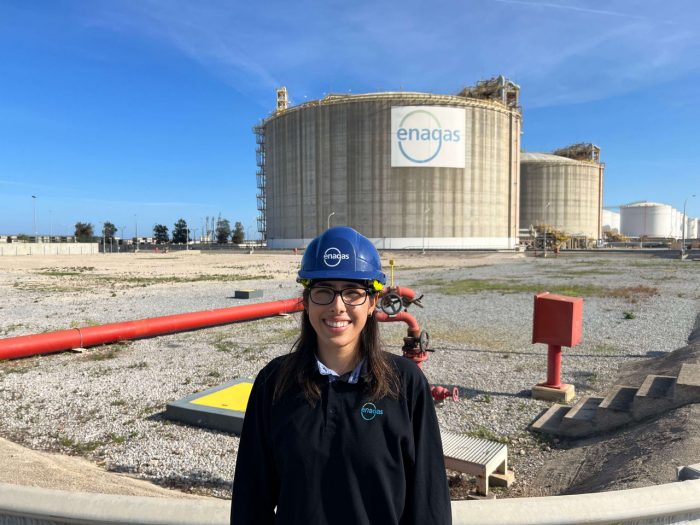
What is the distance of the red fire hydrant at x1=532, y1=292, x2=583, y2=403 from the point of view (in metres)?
6.84

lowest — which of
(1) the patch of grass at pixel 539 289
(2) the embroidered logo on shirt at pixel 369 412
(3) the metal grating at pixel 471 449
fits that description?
(3) the metal grating at pixel 471 449

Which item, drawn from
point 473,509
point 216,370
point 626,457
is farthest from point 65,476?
point 626,457

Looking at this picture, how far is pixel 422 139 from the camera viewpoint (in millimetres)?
75500

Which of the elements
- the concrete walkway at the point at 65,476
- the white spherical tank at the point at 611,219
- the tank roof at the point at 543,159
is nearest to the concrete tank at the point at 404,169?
the tank roof at the point at 543,159

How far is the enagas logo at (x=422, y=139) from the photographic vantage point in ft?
246

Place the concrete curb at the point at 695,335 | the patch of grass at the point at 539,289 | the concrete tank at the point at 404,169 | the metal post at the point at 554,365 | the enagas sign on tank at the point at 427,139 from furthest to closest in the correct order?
the concrete tank at the point at 404,169, the enagas sign on tank at the point at 427,139, the patch of grass at the point at 539,289, the concrete curb at the point at 695,335, the metal post at the point at 554,365

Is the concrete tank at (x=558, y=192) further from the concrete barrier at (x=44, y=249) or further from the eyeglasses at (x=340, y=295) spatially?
the eyeglasses at (x=340, y=295)

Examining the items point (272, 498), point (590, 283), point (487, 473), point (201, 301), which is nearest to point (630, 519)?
point (272, 498)

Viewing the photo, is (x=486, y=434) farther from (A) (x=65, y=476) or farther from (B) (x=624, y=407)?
(A) (x=65, y=476)

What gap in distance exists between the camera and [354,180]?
3059 inches

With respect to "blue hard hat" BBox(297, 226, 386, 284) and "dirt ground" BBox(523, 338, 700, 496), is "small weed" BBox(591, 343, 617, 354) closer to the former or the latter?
"dirt ground" BBox(523, 338, 700, 496)

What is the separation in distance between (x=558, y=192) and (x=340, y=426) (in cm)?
10562

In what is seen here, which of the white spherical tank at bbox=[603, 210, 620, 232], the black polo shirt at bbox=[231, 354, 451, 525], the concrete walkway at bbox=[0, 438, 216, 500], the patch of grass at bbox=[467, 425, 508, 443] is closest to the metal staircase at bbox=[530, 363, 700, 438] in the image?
the patch of grass at bbox=[467, 425, 508, 443]

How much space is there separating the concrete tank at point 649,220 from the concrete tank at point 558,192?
125 ft
